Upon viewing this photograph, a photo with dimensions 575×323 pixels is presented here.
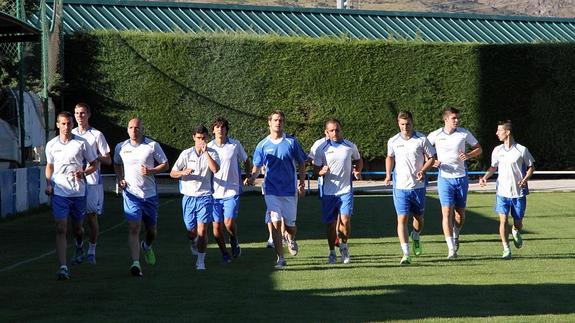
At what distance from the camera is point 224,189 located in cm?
1512

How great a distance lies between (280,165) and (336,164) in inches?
29.4

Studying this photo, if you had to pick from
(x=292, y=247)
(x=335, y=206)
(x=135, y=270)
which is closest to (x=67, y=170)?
(x=135, y=270)

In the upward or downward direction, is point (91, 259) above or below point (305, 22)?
below

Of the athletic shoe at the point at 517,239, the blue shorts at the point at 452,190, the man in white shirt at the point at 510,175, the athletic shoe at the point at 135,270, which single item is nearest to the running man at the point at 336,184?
the blue shorts at the point at 452,190

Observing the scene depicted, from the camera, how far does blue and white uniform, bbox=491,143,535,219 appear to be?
15820 millimetres

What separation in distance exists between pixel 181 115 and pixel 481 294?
77.5 feet

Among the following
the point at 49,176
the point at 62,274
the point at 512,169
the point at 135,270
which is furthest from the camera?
the point at 512,169

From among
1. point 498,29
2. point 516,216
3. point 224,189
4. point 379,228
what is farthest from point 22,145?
point 498,29

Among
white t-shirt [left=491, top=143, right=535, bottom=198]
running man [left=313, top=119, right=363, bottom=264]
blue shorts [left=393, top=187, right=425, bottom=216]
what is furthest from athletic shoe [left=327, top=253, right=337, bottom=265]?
white t-shirt [left=491, top=143, right=535, bottom=198]

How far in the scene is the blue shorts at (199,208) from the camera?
14.6 meters

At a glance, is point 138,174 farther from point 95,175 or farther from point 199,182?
point 95,175

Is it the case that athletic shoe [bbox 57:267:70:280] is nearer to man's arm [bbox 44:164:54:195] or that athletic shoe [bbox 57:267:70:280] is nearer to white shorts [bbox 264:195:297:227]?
man's arm [bbox 44:164:54:195]

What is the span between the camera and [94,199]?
629 inches

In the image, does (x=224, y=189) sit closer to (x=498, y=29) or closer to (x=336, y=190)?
(x=336, y=190)
